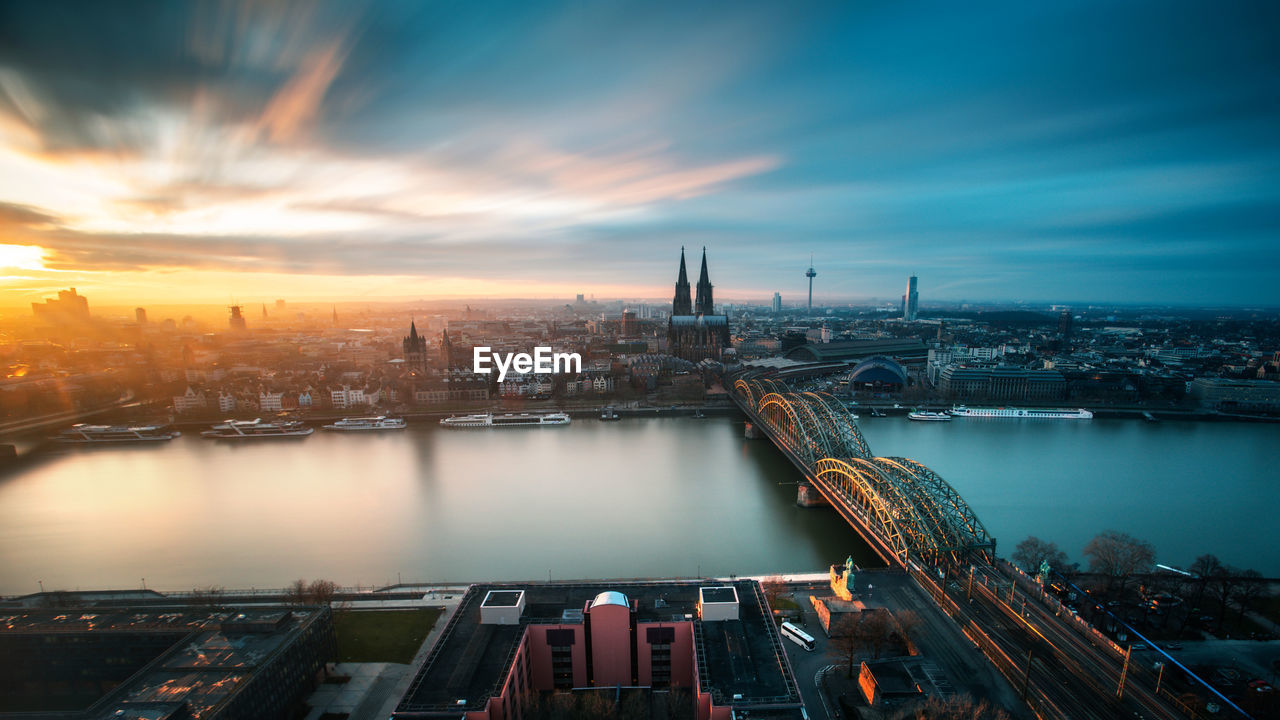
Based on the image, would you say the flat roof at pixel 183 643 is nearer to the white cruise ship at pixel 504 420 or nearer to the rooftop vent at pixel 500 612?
the rooftop vent at pixel 500 612

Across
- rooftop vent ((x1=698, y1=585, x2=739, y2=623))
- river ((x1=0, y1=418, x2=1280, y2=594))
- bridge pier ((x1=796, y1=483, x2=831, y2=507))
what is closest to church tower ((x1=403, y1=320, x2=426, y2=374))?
river ((x1=0, y1=418, x2=1280, y2=594))

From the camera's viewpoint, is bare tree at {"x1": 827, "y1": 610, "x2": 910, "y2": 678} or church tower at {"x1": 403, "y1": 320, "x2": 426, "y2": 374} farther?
church tower at {"x1": 403, "y1": 320, "x2": 426, "y2": 374}

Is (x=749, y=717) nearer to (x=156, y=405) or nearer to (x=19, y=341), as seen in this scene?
(x=19, y=341)

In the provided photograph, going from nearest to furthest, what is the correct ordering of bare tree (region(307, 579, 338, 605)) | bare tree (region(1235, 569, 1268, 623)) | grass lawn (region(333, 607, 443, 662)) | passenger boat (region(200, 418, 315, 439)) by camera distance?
grass lawn (region(333, 607, 443, 662))
bare tree (region(1235, 569, 1268, 623))
bare tree (region(307, 579, 338, 605))
passenger boat (region(200, 418, 315, 439))

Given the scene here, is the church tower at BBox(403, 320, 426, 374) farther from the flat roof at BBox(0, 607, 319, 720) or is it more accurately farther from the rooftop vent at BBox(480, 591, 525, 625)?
the rooftop vent at BBox(480, 591, 525, 625)

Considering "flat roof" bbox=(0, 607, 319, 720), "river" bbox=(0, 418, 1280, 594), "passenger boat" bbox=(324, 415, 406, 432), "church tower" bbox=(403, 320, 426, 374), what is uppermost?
"church tower" bbox=(403, 320, 426, 374)

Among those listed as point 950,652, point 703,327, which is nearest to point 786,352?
point 703,327

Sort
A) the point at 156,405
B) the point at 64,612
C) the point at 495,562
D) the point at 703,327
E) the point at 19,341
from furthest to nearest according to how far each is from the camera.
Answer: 1. the point at 703,327
2. the point at 156,405
3. the point at 19,341
4. the point at 495,562
5. the point at 64,612

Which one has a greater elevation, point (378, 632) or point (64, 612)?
point (64, 612)
